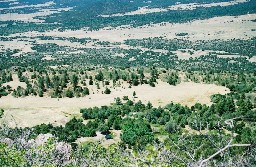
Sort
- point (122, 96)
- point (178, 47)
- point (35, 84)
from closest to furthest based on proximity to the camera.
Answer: point (122, 96), point (35, 84), point (178, 47)

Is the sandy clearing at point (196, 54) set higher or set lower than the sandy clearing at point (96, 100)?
lower

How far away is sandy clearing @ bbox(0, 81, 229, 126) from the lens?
2832 inches

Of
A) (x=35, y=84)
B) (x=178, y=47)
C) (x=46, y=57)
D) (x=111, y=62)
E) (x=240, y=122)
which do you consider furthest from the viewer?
(x=178, y=47)

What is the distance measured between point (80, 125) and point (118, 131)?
581 cm

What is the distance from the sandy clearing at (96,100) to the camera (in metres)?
71.9

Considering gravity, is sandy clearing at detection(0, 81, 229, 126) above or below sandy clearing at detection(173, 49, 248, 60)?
above

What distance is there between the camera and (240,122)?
Answer: 59531 millimetres

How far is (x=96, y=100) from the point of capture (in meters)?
83.0

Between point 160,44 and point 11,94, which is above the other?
point 11,94

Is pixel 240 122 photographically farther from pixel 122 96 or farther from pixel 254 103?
pixel 122 96

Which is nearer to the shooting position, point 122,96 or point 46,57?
point 122,96

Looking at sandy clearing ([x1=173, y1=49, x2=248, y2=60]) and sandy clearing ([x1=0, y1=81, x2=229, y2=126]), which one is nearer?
sandy clearing ([x1=0, y1=81, x2=229, y2=126])

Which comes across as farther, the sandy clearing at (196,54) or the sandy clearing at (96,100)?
the sandy clearing at (196,54)

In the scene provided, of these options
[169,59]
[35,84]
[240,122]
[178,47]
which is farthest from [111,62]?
[240,122]
